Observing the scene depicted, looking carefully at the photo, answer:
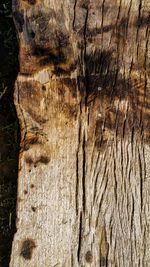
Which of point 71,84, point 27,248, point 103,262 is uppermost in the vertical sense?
point 71,84

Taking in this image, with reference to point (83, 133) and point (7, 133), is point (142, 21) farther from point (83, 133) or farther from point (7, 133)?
point (7, 133)

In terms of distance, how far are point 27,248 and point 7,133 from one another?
1282 millimetres

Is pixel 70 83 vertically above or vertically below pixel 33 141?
above

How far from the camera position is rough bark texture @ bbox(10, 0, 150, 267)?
1.82 m

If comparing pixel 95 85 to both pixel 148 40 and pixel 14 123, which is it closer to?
pixel 148 40

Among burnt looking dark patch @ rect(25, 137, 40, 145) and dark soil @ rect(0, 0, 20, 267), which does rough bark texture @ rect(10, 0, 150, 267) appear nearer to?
burnt looking dark patch @ rect(25, 137, 40, 145)

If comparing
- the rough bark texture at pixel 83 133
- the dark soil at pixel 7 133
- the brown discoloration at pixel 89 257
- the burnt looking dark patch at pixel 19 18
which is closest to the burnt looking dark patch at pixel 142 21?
the rough bark texture at pixel 83 133

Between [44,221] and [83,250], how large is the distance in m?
0.39

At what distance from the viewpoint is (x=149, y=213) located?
73.0 inches

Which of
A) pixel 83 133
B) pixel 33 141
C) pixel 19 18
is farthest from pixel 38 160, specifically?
pixel 19 18

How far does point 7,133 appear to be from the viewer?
2.59m

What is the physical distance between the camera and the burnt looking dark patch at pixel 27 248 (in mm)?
1781

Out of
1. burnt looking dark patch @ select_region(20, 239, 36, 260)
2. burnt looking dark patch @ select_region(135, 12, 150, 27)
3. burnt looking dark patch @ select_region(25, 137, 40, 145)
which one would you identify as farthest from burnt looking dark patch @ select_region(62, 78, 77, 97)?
burnt looking dark patch @ select_region(20, 239, 36, 260)

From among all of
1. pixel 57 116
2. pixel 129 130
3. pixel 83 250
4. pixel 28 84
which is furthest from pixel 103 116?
pixel 83 250
